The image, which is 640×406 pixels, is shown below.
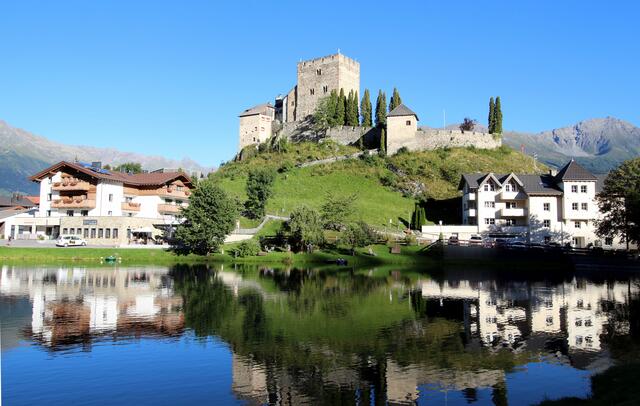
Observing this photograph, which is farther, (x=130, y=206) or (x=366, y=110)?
(x=366, y=110)

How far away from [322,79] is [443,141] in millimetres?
34942

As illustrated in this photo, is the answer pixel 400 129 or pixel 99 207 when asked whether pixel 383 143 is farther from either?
pixel 99 207

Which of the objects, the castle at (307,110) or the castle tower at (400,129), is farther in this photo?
the castle at (307,110)

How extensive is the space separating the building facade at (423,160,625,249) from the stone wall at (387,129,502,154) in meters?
23.2

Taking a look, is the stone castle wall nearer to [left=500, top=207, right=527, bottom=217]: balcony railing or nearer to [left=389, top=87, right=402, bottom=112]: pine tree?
[left=389, top=87, right=402, bottom=112]: pine tree

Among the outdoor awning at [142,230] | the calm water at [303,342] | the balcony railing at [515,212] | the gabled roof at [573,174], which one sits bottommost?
the calm water at [303,342]

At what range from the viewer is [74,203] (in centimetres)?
7231

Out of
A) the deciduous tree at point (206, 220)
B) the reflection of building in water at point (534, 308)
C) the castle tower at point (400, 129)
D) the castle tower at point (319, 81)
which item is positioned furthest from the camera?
the castle tower at point (319, 81)

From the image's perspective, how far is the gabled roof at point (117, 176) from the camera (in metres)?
72.8

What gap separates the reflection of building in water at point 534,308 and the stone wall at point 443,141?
168 ft

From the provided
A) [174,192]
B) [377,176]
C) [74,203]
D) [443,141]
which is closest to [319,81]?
[443,141]

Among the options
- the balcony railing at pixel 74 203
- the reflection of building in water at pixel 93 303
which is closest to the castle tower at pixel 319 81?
the balcony railing at pixel 74 203

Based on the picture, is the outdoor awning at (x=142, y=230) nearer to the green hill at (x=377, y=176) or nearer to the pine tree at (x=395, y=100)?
the green hill at (x=377, y=176)

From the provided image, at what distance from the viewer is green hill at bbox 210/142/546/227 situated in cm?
7662
